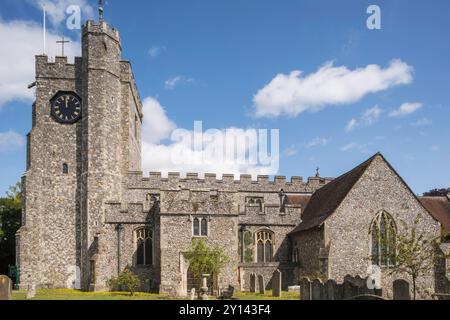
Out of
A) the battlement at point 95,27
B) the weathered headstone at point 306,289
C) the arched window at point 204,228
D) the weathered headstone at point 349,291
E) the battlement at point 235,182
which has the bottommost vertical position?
the weathered headstone at point 306,289

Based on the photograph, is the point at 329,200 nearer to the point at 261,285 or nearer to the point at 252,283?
the point at 261,285

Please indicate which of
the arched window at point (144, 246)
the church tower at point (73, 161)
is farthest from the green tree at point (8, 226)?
the arched window at point (144, 246)

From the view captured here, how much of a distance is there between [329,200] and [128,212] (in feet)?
41.9

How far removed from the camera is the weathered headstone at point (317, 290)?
68.7 ft

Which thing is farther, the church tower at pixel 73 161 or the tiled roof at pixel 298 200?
the tiled roof at pixel 298 200

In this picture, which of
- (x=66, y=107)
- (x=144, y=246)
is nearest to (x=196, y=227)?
(x=144, y=246)

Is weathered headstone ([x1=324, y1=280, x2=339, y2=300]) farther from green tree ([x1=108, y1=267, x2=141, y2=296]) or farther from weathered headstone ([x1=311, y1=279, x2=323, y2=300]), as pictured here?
green tree ([x1=108, y1=267, x2=141, y2=296])

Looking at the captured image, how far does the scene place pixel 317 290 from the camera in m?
21.3

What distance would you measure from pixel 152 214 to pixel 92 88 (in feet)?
33.4

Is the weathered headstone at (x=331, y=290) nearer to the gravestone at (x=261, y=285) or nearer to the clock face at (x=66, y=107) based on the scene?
the gravestone at (x=261, y=285)

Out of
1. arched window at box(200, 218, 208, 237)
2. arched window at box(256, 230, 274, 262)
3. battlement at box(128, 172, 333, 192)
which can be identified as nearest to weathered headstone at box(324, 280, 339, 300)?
arched window at box(200, 218, 208, 237)

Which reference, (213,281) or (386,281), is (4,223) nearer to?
(213,281)

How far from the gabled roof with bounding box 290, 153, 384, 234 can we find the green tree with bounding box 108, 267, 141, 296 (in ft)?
34.6

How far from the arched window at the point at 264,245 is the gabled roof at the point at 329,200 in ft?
6.01
